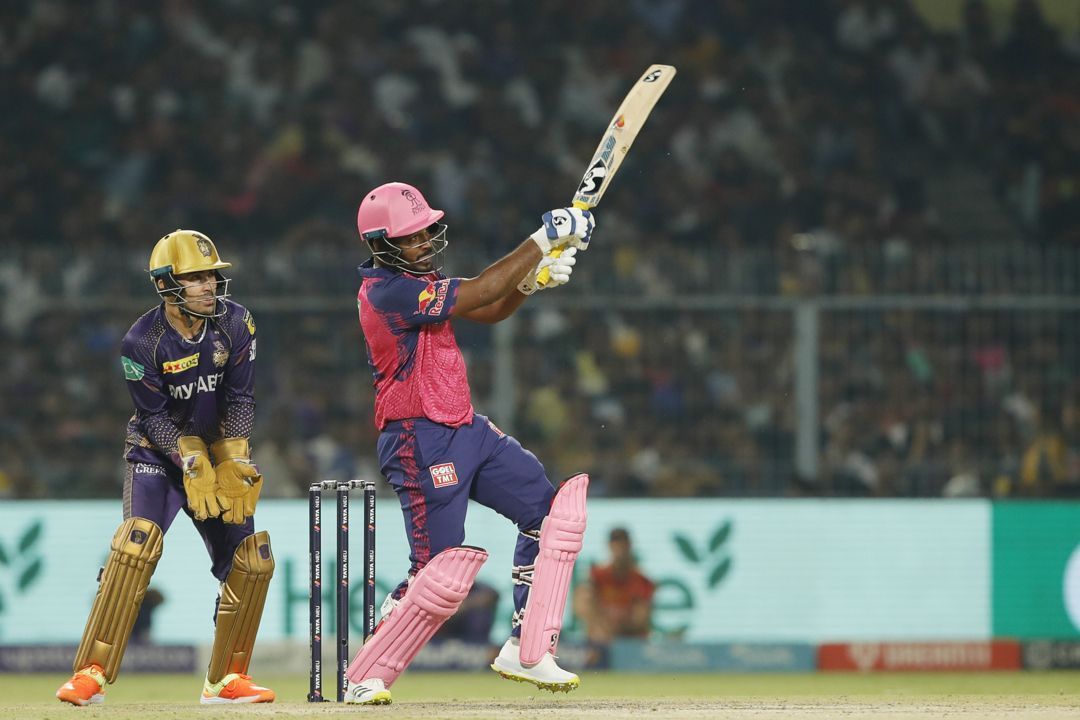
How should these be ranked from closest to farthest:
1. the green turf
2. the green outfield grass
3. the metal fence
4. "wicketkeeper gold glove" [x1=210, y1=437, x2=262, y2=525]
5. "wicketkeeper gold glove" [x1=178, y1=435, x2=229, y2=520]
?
the green outfield grass
"wicketkeeper gold glove" [x1=178, y1=435, x2=229, y2=520]
"wicketkeeper gold glove" [x1=210, y1=437, x2=262, y2=525]
the green turf
the metal fence

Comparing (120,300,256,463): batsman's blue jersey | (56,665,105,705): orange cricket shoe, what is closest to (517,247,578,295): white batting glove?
(120,300,256,463): batsman's blue jersey

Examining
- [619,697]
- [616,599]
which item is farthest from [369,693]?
[616,599]

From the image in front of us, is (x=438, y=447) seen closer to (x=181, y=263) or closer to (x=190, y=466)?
(x=190, y=466)

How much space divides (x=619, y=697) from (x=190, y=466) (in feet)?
7.02

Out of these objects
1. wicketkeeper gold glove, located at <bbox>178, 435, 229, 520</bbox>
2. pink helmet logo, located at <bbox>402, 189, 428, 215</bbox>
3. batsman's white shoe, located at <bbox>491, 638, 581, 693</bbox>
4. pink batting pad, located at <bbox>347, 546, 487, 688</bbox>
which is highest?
pink helmet logo, located at <bbox>402, 189, 428, 215</bbox>

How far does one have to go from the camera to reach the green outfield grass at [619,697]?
6.98 metres

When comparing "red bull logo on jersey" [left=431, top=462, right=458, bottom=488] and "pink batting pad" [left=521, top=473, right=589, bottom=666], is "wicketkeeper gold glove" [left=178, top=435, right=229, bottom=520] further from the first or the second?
"pink batting pad" [left=521, top=473, right=589, bottom=666]

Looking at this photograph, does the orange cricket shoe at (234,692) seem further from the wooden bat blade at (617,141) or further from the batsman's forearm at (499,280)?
the wooden bat blade at (617,141)

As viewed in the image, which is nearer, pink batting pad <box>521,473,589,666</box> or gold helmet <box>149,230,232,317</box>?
pink batting pad <box>521,473,589,666</box>

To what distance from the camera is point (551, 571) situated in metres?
7.30

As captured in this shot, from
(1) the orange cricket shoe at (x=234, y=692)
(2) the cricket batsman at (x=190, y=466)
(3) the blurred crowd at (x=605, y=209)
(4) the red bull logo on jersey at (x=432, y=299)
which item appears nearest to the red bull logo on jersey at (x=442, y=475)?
(4) the red bull logo on jersey at (x=432, y=299)

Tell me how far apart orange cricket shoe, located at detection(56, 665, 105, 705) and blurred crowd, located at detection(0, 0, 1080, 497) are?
4656mm

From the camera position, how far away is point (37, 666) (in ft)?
37.6

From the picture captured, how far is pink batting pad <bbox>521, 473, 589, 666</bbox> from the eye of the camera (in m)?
7.30
